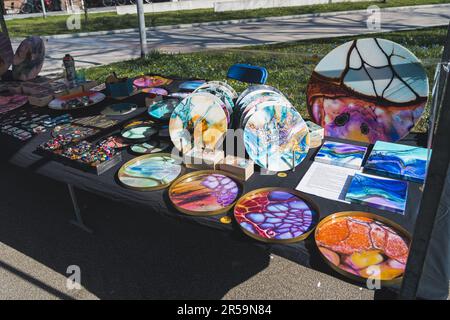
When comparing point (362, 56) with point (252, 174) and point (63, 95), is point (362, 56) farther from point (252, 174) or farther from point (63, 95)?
point (63, 95)

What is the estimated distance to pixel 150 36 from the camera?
481 inches

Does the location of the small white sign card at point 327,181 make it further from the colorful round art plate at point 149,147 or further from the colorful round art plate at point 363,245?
the colorful round art plate at point 149,147

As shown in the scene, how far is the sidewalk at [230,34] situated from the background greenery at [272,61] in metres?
1.32

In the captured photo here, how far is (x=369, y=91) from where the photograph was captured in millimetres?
2922

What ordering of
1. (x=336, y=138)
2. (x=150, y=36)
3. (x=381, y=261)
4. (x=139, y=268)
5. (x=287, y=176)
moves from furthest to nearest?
1. (x=150, y=36)
2. (x=336, y=138)
3. (x=139, y=268)
4. (x=287, y=176)
5. (x=381, y=261)

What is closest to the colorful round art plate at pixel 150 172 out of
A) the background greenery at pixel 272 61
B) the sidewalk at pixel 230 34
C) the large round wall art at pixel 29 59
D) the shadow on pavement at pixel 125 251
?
the shadow on pavement at pixel 125 251

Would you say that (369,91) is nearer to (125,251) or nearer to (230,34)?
(125,251)

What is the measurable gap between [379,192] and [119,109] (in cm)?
256

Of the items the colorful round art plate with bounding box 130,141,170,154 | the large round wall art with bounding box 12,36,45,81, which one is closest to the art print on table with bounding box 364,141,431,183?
the colorful round art plate with bounding box 130,141,170,154

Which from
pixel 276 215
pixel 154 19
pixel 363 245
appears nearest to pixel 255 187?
pixel 276 215

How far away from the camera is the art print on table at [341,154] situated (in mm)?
2586

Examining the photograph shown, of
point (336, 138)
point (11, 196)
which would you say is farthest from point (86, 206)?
point (336, 138)
